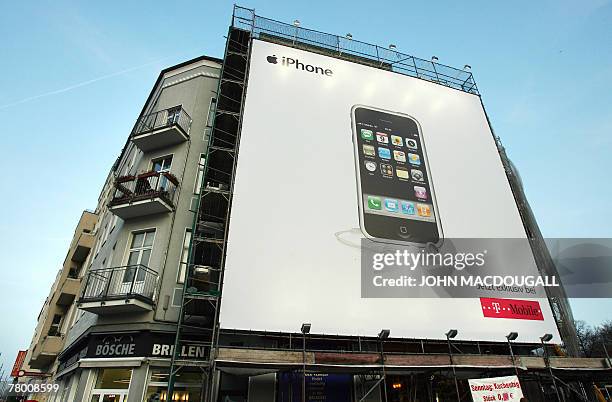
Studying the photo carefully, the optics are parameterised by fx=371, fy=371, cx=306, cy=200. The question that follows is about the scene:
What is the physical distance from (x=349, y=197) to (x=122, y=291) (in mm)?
6678

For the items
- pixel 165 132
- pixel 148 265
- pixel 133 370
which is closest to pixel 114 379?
pixel 133 370

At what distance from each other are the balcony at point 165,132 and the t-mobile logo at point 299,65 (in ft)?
11.4

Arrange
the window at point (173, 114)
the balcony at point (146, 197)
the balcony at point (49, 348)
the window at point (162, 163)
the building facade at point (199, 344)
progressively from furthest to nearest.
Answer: the balcony at point (49, 348)
the window at point (173, 114)
the window at point (162, 163)
the balcony at point (146, 197)
the building facade at point (199, 344)

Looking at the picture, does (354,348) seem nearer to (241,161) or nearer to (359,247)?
(359,247)

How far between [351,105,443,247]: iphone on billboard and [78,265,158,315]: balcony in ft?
19.1

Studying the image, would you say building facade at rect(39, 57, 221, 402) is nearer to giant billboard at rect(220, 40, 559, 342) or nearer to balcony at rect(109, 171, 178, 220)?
balcony at rect(109, 171, 178, 220)

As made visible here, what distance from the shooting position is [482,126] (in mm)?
14141

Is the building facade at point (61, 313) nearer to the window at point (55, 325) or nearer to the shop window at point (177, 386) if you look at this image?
the window at point (55, 325)

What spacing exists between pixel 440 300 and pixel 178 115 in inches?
405

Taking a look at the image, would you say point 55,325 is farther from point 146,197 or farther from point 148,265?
point 146,197

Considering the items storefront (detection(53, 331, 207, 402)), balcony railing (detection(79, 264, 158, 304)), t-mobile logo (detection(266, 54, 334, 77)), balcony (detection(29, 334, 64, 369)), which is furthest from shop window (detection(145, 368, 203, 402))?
t-mobile logo (detection(266, 54, 334, 77))

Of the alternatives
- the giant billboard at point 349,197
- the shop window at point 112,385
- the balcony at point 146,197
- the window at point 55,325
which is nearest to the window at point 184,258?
the balcony at point 146,197

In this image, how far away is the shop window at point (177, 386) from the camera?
8656 millimetres

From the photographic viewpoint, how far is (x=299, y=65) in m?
12.8
